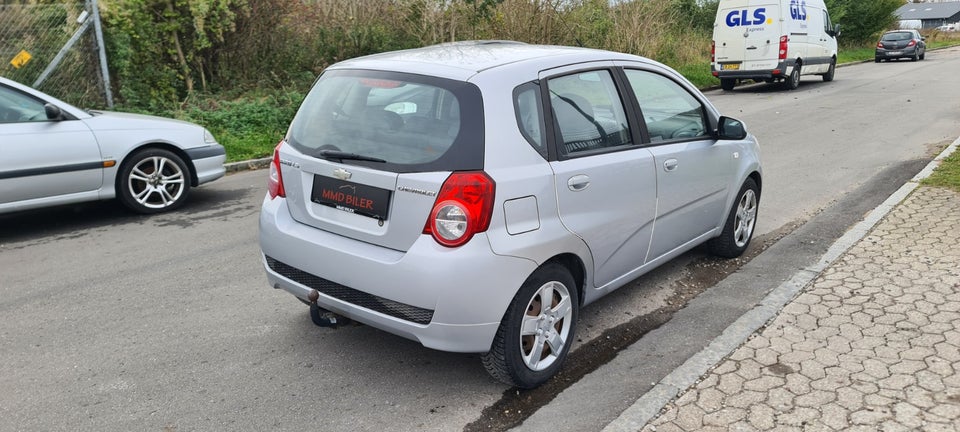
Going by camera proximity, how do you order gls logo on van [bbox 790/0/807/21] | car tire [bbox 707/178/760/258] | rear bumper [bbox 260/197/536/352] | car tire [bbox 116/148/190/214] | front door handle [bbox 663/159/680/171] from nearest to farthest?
rear bumper [bbox 260/197/536/352] → front door handle [bbox 663/159/680/171] → car tire [bbox 707/178/760/258] → car tire [bbox 116/148/190/214] → gls logo on van [bbox 790/0/807/21]

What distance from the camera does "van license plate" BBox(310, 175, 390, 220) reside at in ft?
11.7

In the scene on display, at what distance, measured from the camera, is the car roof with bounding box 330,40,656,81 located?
374 centimetres

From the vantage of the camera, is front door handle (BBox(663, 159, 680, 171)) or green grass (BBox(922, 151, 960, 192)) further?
green grass (BBox(922, 151, 960, 192))

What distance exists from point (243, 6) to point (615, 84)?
1031 cm

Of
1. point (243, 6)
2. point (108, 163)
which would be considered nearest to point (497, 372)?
point (108, 163)

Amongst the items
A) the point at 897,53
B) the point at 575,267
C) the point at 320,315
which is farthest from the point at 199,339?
the point at 897,53

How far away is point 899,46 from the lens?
113 feet

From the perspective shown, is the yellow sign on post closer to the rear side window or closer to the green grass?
the rear side window

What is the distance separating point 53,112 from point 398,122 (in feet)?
14.9

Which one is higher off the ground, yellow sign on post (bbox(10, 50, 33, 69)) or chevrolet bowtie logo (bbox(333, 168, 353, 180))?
yellow sign on post (bbox(10, 50, 33, 69))

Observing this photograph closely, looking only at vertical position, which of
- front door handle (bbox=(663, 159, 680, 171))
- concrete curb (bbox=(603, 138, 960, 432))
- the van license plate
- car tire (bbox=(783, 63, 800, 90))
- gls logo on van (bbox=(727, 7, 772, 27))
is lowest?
car tire (bbox=(783, 63, 800, 90))

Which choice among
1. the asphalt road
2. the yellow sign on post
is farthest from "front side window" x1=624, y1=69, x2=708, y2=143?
the yellow sign on post

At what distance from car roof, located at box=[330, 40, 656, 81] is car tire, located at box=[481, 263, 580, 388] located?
3.43 ft

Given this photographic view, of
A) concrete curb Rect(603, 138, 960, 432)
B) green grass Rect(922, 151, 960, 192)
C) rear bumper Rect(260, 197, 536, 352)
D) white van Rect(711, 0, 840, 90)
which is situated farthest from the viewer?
white van Rect(711, 0, 840, 90)
